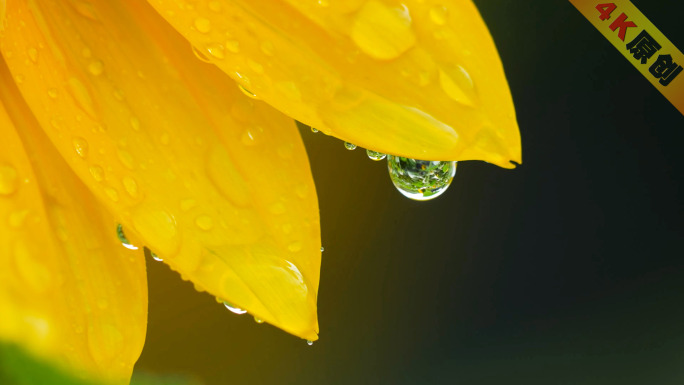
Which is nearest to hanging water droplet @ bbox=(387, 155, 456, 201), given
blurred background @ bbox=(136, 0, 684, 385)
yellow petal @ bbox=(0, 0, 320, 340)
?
yellow petal @ bbox=(0, 0, 320, 340)

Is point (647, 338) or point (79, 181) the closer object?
point (79, 181)

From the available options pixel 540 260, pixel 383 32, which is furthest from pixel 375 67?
pixel 540 260

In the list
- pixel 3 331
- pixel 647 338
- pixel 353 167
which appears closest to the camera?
pixel 3 331

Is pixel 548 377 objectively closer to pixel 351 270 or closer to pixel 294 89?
pixel 351 270

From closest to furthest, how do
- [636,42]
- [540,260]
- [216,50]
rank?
[216,50] < [636,42] < [540,260]

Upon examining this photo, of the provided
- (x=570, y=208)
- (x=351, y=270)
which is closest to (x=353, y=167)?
(x=351, y=270)

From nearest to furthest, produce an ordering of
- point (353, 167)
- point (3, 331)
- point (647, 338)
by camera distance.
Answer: point (3, 331) < point (353, 167) < point (647, 338)

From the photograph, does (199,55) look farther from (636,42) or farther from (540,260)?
(540,260)
